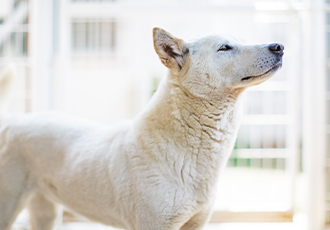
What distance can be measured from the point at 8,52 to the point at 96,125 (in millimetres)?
1882

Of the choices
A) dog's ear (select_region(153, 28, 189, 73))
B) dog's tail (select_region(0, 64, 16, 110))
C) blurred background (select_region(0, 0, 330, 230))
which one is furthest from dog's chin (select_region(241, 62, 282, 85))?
dog's tail (select_region(0, 64, 16, 110))

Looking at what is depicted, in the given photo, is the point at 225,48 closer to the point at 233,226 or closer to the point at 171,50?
the point at 171,50

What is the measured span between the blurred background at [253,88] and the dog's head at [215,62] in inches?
40.0

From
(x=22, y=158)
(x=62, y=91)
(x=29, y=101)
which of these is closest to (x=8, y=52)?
(x=29, y=101)

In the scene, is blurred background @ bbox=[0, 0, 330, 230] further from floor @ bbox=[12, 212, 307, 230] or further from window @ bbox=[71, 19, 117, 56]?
window @ bbox=[71, 19, 117, 56]

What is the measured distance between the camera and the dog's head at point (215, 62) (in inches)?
52.0

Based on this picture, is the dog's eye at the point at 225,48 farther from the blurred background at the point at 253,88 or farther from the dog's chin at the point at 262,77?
the blurred background at the point at 253,88

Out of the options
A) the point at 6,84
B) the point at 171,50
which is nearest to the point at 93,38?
the point at 6,84

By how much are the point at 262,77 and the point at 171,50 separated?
16.5 inches

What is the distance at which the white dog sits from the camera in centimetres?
130

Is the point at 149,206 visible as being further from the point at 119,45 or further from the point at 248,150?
the point at 119,45

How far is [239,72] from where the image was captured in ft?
4.37

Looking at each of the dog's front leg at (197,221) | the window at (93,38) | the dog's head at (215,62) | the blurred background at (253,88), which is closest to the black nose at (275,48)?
the dog's head at (215,62)

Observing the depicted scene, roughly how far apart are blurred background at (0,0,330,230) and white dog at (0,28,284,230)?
3.41ft
